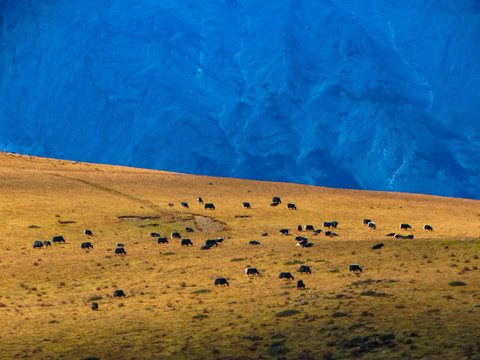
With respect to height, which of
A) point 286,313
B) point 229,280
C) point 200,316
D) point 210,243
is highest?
point 210,243

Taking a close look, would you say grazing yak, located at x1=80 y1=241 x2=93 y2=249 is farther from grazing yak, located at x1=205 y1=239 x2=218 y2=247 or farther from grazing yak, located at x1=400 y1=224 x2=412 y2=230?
grazing yak, located at x1=400 y1=224 x2=412 y2=230

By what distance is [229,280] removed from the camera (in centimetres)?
4703

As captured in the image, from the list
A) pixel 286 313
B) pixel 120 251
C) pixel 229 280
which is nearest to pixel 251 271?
pixel 229 280

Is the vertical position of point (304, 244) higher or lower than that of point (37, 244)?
lower

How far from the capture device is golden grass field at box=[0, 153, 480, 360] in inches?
1204

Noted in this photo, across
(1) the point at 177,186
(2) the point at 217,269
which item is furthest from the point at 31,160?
(2) the point at 217,269

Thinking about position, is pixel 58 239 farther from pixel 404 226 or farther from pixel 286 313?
pixel 404 226

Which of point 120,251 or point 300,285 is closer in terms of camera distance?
Result: point 300,285

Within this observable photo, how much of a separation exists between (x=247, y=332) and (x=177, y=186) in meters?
73.0

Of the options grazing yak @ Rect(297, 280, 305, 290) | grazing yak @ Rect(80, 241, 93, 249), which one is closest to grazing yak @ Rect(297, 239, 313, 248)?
grazing yak @ Rect(297, 280, 305, 290)

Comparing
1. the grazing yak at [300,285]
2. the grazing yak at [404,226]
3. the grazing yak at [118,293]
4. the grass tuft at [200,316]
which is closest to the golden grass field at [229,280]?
the grass tuft at [200,316]

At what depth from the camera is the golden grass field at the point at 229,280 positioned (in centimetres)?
3058

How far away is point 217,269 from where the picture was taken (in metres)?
51.4

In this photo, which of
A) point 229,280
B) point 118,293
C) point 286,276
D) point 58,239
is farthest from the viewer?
point 58,239
